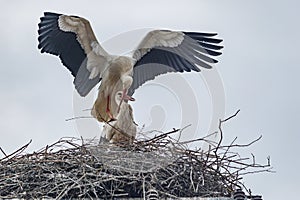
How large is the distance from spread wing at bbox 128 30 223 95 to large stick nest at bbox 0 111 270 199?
39.9 inches

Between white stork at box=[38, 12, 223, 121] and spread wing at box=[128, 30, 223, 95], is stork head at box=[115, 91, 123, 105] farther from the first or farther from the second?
spread wing at box=[128, 30, 223, 95]

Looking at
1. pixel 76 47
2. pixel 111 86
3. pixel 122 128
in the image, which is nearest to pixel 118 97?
Result: pixel 111 86

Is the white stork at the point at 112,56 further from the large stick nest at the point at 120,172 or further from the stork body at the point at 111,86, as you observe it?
the large stick nest at the point at 120,172

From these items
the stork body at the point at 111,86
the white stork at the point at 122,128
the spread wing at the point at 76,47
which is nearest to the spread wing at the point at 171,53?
the stork body at the point at 111,86

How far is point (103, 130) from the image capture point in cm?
435

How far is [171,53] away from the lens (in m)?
4.96

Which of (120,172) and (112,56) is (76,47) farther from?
(120,172)

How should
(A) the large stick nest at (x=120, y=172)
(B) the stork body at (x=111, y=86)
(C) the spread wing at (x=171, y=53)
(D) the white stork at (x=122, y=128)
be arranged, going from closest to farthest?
(A) the large stick nest at (x=120, y=172), (D) the white stork at (x=122, y=128), (B) the stork body at (x=111, y=86), (C) the spread wing at (x=171, y=53)

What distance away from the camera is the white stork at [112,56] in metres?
4.70

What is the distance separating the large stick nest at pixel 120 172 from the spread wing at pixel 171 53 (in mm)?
1012

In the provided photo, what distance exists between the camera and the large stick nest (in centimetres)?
338

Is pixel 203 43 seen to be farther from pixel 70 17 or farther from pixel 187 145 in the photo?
pixel 187 145

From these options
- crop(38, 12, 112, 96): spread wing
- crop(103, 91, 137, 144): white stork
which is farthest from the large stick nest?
crop(38, 12, 112, 96): spread wing

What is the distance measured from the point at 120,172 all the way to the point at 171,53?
1618 millimetres
